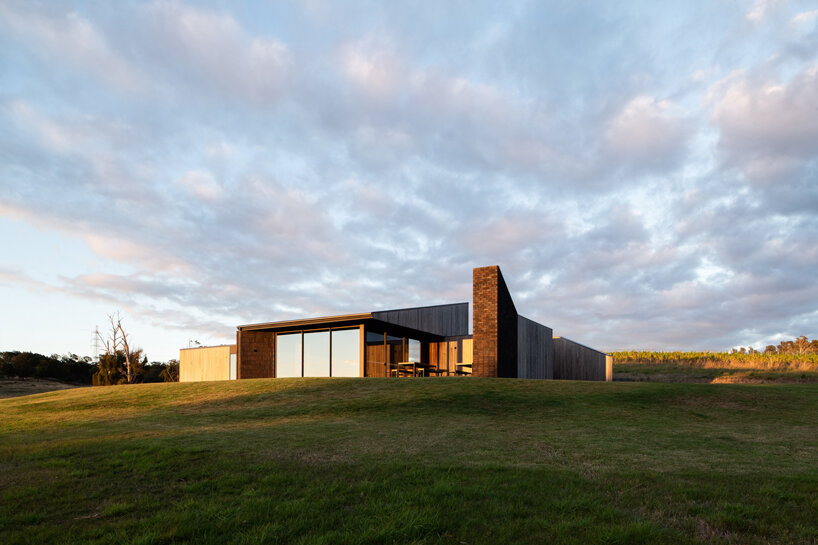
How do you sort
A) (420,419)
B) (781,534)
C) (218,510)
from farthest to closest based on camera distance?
1. (420,419)
2. (218,510)
3. (781,534)

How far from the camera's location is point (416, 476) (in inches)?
216

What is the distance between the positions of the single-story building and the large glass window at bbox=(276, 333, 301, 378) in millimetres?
47

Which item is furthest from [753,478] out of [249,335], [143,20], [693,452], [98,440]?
[249,335]

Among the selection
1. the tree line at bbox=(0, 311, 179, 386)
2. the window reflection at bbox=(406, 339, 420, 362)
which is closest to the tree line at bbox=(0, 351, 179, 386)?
the tree line at bbox=(0, 311, 179, 386)

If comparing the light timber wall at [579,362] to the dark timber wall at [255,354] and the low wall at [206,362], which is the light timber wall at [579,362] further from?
the low wall at [206,362]

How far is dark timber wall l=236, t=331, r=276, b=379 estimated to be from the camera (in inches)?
924

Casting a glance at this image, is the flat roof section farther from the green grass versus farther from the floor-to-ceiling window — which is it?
the green grass

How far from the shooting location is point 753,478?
218 inches

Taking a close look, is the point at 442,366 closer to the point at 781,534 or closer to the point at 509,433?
the point at 509,433

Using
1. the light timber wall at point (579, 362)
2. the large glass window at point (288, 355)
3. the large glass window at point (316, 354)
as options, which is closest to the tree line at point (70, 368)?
the large glass window at point (288, 355)

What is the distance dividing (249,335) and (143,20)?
15.3 m

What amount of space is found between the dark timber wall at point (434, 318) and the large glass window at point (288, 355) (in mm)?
4028

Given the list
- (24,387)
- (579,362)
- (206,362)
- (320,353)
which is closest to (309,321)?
(320,353)

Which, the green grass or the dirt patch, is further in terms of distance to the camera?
the dirt patch
